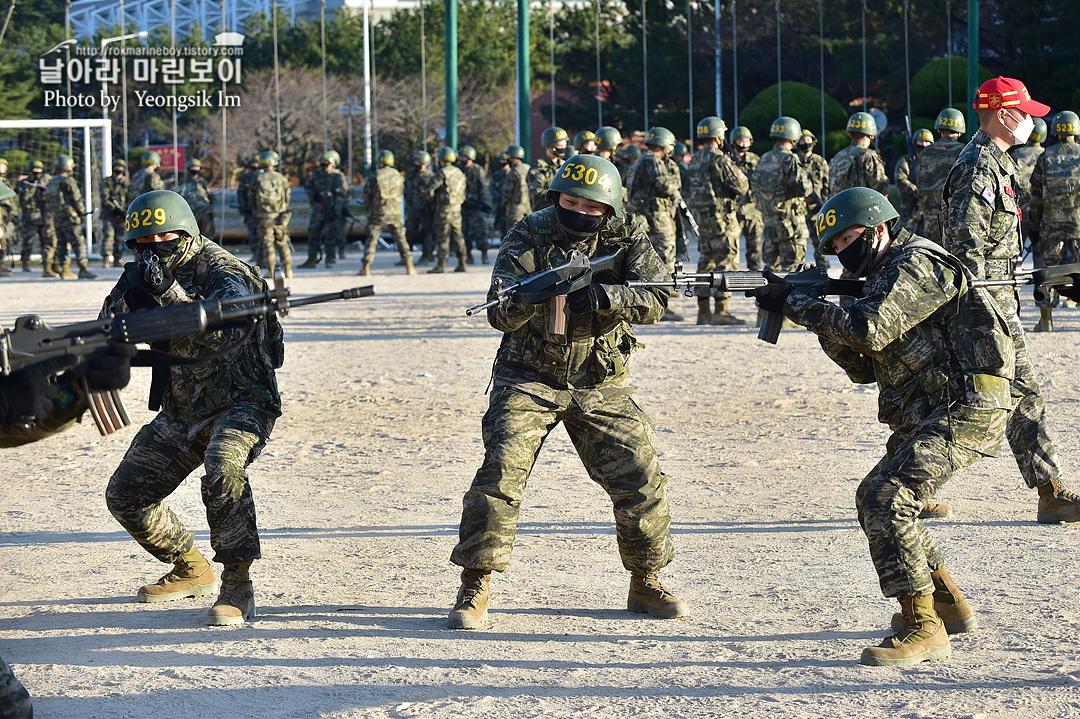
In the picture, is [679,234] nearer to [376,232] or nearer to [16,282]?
[376,232]

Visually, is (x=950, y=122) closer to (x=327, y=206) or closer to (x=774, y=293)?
(x=774, y=293)

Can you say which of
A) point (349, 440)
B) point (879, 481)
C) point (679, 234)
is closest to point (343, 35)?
point (679, 234)

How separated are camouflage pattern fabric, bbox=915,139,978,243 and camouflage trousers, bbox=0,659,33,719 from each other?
10.9 meters

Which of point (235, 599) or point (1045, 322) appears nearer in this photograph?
point (235, 599)

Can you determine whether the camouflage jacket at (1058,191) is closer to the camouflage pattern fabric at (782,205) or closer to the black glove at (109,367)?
the camouflage pattern fabric at (782,205)

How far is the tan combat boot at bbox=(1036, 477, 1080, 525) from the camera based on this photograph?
6.49 metres

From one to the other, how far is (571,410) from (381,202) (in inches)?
637

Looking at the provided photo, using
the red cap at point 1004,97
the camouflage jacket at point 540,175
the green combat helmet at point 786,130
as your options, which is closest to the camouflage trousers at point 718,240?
the green combat helmet at point 786,130

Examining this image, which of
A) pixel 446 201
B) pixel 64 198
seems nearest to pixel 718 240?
pixel 446 201

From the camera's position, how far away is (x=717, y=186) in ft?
47.3

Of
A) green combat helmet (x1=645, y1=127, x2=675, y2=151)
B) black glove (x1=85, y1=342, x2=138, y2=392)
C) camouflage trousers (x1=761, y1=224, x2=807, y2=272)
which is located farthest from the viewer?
green combat helmet (x1=645, y1=127, x2=675, y2=151)

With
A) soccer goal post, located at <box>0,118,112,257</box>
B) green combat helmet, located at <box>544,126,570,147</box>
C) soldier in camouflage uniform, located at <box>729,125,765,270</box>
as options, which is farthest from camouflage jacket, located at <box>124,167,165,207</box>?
soldier in camouflage uniform, located at <box>729,125,765,270</box>

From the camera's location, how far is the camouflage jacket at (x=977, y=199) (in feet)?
23.5

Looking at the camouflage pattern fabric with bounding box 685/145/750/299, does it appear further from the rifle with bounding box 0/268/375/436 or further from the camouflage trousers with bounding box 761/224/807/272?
the rifle with bounding box 0/268/375/436
